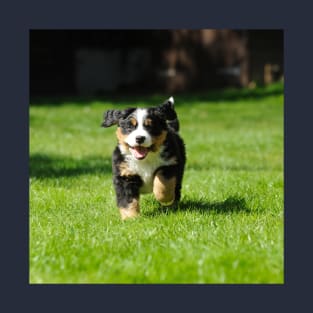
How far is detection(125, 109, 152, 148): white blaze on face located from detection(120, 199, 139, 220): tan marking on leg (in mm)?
576

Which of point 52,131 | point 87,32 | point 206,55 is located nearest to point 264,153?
point 52,131

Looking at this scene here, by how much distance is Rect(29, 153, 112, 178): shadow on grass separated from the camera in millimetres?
8438

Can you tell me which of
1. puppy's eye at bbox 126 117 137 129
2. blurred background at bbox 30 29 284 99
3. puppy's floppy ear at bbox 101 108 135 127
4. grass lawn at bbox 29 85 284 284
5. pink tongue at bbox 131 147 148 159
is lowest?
grass lawn at bbox 29 85 284 284

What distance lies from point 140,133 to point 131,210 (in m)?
0.76

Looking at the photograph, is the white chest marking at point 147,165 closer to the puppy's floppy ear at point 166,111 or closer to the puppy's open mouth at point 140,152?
the puppy's open mouth at point 140,152

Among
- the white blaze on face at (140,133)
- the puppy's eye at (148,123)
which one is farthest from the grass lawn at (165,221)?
the puppy's eye at (148,123)

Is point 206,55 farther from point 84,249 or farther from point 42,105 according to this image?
point 84,249

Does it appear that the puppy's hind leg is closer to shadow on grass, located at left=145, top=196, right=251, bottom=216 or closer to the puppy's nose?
shadow on grass, located at left=145, top=196, right=251, bottom=216

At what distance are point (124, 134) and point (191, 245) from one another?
1357 millimetres

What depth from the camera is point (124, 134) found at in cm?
559

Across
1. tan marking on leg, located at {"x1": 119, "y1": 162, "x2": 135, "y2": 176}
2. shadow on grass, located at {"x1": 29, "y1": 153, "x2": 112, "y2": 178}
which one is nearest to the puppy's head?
tan marking on leg, located at {"x1": 119, "y1": 162, "x2": 135, "y2": 176}

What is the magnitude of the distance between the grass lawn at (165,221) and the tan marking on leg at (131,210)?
91 mm

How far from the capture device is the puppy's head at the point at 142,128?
17.8ft

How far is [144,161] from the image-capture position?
5738 mm
